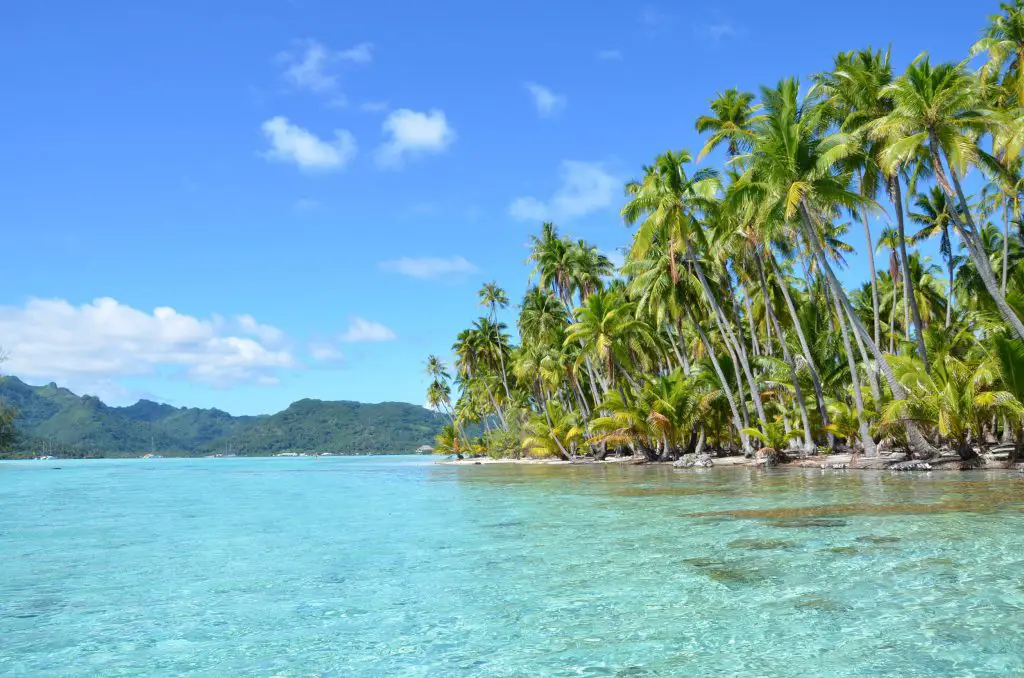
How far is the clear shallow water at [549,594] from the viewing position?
5.56m

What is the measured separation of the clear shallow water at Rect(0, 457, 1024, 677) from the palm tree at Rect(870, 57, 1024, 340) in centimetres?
874

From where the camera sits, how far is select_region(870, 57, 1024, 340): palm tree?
68.2 feet

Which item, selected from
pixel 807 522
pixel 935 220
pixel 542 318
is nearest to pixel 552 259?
pixel 542 318

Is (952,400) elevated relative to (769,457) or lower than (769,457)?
elevated

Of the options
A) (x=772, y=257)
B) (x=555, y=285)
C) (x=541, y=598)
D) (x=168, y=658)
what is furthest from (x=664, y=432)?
(x=168, y=658)

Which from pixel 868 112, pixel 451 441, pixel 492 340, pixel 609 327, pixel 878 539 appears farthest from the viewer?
pixel 451 441

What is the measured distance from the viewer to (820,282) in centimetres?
3853

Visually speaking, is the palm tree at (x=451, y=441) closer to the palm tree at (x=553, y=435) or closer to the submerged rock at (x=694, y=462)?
the palm tree at (x=553, y=435)

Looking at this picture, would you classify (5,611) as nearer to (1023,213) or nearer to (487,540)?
(487,540)

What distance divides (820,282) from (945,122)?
58.9ft

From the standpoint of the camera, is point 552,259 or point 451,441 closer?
point 552,259

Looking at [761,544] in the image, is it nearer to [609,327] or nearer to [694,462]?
[694,462]

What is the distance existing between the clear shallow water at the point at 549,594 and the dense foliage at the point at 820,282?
10.1 meters

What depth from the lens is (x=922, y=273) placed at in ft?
150
